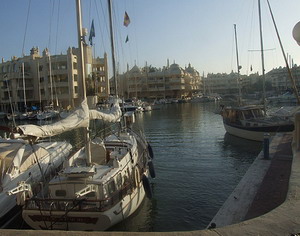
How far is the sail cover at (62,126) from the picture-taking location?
9477 mm

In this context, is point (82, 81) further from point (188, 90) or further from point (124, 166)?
point (188, 90)

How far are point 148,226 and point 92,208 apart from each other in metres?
2.65

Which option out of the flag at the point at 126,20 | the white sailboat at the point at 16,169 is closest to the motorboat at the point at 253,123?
the flag at the point at 126,20

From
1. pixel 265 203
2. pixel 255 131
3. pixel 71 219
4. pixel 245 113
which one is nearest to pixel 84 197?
pixel 71 219

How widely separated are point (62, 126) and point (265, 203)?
7.20m

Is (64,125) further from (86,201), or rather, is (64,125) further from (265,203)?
(265,203)

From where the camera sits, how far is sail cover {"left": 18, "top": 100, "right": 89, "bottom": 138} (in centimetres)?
948

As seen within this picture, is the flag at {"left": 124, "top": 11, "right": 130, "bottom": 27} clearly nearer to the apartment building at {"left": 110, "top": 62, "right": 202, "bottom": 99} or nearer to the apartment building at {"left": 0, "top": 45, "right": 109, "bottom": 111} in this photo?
the apartment building at {"left": 0, "top": 45, "right": 109, "bottom": 111}

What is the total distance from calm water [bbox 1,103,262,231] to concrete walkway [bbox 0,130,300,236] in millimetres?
1777

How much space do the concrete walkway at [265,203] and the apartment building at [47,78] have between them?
5108cm

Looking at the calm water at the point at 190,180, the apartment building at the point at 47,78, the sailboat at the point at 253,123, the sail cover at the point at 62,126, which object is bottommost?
the calm water at the point at 190,180

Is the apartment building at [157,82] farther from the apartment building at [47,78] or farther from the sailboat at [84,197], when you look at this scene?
the sailboat at [84,197]

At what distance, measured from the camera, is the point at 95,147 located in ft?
44.0

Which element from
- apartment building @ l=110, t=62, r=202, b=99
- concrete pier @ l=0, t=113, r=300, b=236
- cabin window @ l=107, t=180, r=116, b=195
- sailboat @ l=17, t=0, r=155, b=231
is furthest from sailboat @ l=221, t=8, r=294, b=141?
apartment building @ l=110, t=62, r=202, b=99
